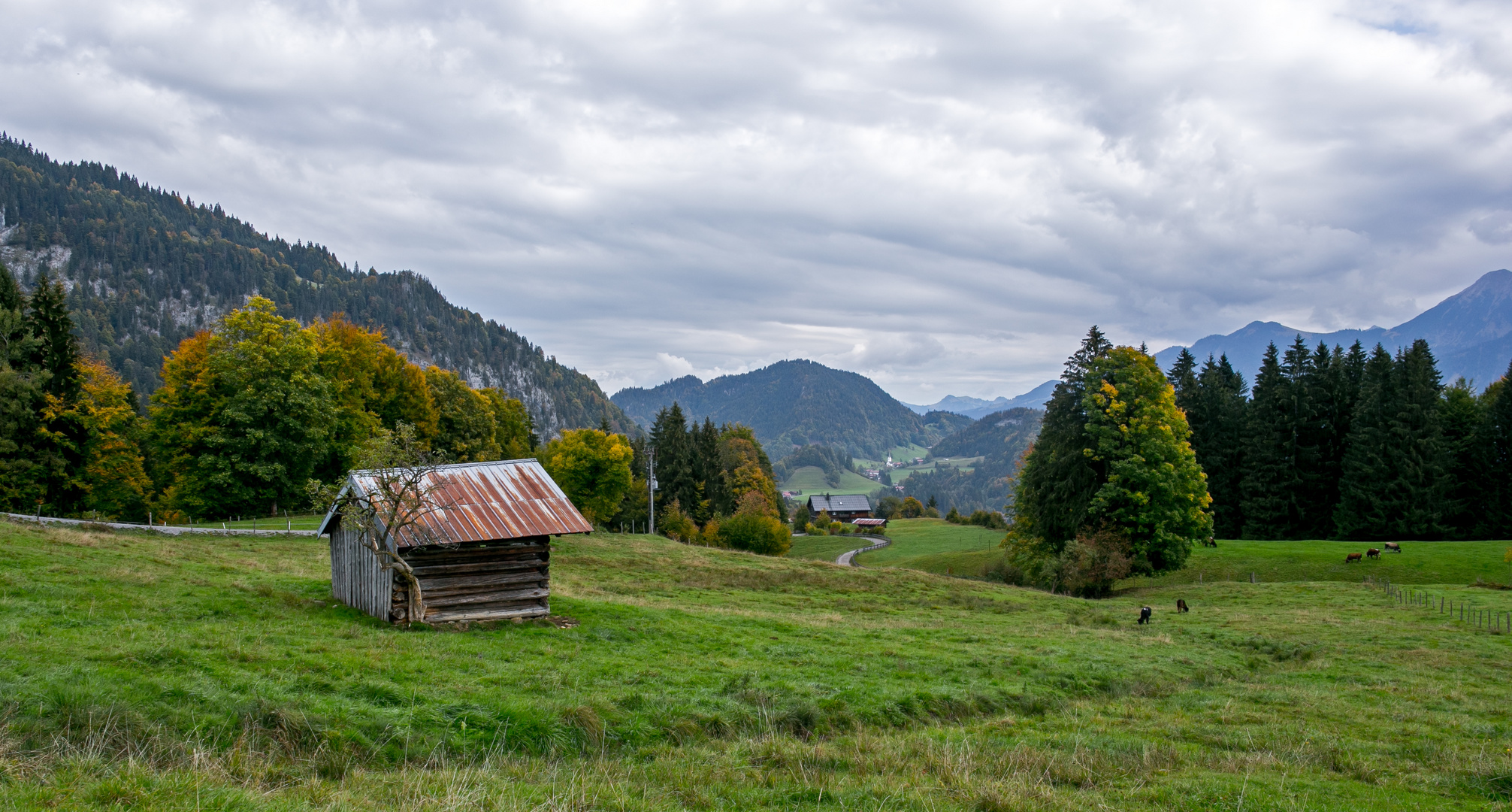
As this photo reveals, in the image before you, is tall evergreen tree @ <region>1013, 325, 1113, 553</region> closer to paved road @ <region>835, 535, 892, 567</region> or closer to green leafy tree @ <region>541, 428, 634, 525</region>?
paved road @ <region>835, 535, 892, 567</region>

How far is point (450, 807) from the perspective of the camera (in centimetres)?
697

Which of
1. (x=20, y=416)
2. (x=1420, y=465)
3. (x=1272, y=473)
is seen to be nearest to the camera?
(x=20, y=416)

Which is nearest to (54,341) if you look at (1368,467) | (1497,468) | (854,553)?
(854,553)

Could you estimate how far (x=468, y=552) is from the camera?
20.6 m

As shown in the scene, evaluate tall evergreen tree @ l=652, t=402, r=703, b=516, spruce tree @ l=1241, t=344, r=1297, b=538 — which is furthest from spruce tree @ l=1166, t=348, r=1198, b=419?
tall evergreen tree @ l=652, t=402, r=703, b=516

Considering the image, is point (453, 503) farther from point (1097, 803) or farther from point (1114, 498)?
point (1114, 498)

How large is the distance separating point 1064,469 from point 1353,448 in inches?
1165

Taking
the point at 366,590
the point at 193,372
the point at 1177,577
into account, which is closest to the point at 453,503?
the point at 366,590

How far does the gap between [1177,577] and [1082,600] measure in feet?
47.8

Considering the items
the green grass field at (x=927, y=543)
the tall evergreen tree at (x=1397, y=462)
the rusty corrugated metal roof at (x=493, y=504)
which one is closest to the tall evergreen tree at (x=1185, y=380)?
the tall evergreen tree at (x=1397, y=462)

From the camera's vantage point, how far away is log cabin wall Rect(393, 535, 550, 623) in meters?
19.9

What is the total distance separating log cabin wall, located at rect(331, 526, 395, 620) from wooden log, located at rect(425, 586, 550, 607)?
3.99 feet

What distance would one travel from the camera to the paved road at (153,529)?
1254 inches

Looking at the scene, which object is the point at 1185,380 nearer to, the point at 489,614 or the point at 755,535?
the point at 755,535
